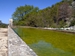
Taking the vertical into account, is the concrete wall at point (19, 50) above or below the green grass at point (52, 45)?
above

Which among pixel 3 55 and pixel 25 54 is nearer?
pixel 25 54

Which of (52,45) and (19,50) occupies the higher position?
(19,50)

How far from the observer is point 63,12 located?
30234 mm

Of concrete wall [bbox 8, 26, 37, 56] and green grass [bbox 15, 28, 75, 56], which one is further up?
concrete wall [bbox 8, 26, 37, 56]

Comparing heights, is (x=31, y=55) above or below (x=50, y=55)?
above

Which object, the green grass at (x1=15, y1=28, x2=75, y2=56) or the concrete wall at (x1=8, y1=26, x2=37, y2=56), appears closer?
the concrete wall at (x1=8, y1=26, x2=37, y2=56)

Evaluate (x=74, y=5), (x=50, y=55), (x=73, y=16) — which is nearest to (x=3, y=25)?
(x=73, y=16)

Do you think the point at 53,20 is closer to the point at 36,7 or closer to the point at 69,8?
the point at 69,8

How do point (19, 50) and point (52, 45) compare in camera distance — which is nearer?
point (19, 50)

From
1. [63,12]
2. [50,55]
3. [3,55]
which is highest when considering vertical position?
[63,12]

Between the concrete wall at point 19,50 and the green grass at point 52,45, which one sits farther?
the green grass at point 52,45

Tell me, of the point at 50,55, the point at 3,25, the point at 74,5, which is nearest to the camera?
the point at 50,55

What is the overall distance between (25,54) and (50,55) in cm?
271

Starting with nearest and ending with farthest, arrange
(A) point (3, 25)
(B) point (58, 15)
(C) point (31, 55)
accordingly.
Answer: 1. (C) point (31, 55)
2. (A) point (3, 25)
3. (B) point (58, 15)
